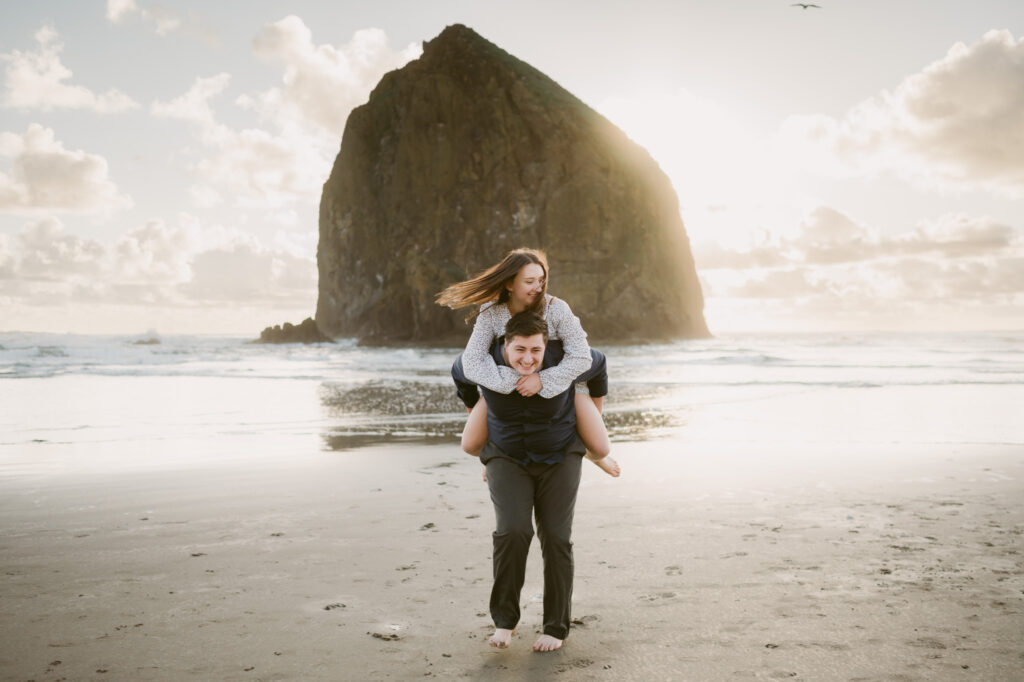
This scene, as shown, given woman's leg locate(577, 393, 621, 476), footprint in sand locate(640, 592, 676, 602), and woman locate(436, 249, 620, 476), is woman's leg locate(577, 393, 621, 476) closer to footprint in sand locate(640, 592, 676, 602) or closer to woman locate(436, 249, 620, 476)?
woman locate(436, 249, 620, 476)

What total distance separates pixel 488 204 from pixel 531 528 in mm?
72609

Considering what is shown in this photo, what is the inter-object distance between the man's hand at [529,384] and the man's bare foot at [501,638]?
1.12m

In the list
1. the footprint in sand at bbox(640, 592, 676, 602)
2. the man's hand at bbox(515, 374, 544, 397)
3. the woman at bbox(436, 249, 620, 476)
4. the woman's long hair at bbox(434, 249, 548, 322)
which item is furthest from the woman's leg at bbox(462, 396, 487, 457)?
the footprint in sand at bbox(640, 592, 676, 602)

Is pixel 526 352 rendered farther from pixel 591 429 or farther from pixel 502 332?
pixel 591 429

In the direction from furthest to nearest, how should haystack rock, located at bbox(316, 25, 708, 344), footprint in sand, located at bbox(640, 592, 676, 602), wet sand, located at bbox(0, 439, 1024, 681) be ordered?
haystack rock, located at bbox(316, 25, 708, 344)
footprint in sand, located at bbox(640, 592, 676, 602)
wet sand, located at bbox(0, 439, 1024, 681)

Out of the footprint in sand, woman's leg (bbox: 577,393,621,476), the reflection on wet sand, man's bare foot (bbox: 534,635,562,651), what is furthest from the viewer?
Result: the reflection on wet sand

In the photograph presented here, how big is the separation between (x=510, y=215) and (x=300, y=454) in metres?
66.6

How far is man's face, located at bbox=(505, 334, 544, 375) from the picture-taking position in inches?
130

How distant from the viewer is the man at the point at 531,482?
11.1 feet

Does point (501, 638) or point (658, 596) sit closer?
point (501, 638)

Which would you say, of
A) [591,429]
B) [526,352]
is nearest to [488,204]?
[591,429]

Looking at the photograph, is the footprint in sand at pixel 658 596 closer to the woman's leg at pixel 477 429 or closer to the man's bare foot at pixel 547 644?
the man's bare foot at pixel 547 644

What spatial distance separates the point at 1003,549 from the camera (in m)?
4.83

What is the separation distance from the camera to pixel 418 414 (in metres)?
13.3
